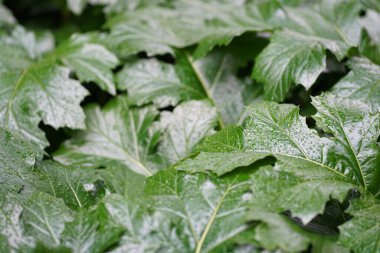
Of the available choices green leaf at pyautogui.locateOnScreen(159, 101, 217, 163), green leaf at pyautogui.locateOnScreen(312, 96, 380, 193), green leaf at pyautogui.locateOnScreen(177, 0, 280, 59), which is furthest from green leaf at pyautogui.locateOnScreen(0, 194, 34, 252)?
green leaf at pyautogui.locateOnScreen(177, 0, 280, 59)

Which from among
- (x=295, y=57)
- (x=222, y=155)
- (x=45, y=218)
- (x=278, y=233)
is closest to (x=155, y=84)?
(x=295, y=57)

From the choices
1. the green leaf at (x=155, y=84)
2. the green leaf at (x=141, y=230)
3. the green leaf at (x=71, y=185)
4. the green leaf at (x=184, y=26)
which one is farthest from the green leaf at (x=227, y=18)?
the green leaf at (x=141, y=230)

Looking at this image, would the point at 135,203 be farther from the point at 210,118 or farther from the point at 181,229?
the point at 210,118

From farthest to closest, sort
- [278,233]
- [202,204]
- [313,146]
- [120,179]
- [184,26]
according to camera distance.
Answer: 1. [184,26]
2. [120,179]
3. [313,146]
4. [202,204]
5. [278,233]

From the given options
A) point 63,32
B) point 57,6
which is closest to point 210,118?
point 63,32

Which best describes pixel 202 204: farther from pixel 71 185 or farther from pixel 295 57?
pixel 295 57

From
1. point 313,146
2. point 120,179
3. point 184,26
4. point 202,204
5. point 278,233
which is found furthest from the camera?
point 184,26

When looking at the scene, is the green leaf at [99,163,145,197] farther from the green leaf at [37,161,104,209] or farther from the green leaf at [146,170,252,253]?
the green leaf at [146,170,252,253]
